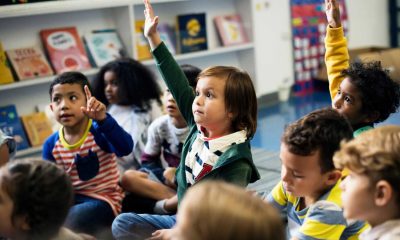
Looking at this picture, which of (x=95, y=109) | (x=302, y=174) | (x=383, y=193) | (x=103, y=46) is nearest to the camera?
(x=383, y=193)

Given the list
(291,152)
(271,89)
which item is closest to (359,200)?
(291,152)

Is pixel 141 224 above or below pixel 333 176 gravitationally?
below

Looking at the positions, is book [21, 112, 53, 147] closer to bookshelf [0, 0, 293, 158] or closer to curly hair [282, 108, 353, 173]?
bookshelf [0, 0, 293, 158]

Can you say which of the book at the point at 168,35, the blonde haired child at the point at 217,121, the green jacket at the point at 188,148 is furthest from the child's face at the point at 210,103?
the book at the point at 168,35

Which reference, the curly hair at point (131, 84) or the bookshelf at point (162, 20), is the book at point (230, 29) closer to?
the bookshelf at point (162, 20)

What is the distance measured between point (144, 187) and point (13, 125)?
4.98 feet

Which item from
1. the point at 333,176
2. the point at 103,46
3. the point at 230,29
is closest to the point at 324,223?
the point at 333,176

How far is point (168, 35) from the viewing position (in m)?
4.43

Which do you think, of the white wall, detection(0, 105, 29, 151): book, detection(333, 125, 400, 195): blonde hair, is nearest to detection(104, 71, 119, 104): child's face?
detection(0, 105, 29, 151): book

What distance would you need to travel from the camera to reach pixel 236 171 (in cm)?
176

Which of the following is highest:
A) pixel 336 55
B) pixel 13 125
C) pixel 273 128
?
pixel 336 55

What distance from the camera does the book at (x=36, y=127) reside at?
367 centimetres

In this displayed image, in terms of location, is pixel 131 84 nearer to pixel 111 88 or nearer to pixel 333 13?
pixel 111 88

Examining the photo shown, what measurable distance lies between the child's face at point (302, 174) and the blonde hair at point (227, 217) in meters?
0.49
